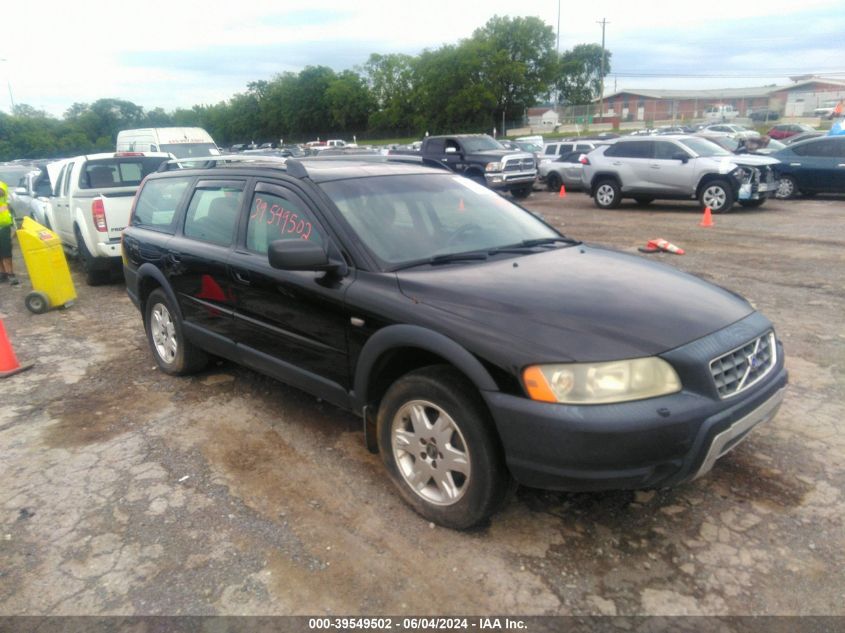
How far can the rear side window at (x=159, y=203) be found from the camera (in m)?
5.17

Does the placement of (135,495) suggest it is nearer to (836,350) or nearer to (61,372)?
(61,372)

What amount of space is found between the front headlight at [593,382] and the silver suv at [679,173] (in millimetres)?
12978

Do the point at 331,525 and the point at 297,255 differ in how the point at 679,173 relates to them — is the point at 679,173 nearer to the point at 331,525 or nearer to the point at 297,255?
the point at 297,255

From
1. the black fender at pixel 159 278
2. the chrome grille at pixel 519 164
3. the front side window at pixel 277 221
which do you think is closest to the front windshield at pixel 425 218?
the front side window at pixel 277 221

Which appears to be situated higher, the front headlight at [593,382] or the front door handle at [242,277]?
the front door handle at [242,277]

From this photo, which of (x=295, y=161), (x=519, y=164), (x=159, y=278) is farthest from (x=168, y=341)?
(x=519, y=164)

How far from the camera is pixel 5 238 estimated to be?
30.8 ft

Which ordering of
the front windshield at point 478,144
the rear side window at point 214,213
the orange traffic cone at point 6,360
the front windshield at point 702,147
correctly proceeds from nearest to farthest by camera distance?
1. the rear side window at point 214,213
2. the orange traffic cone at point 6,360
3. the front windshield at point 702,147
4. the front windshield at point 478,144

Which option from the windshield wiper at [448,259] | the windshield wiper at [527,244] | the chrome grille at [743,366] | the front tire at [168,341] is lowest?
the front tire at [168,341]

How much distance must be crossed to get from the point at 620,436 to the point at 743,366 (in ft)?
2.70

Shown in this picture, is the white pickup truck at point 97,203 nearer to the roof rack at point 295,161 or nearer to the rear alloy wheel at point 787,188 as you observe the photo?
the roof rack at point 295,161

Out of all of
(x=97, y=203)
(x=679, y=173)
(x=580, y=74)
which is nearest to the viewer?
(x=97, y=203)

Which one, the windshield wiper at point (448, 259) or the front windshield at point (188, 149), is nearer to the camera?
the windshield wiper at point (448, 259)

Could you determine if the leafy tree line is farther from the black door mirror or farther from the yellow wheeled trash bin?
the black door mirror
